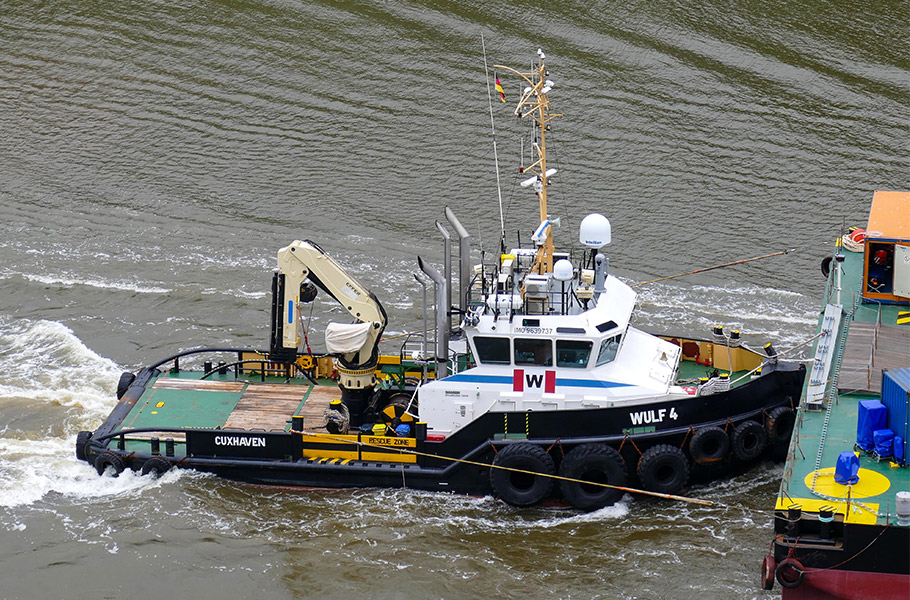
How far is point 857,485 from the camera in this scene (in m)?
15.4

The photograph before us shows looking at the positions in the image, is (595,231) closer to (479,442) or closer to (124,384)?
(479,442)

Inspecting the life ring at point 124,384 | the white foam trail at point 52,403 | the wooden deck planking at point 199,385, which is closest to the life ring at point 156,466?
the white foam trail at point 52,403

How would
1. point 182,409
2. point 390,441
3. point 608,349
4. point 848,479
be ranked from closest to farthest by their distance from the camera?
point 848,479
point 608,349
point 390,441
point 182,409

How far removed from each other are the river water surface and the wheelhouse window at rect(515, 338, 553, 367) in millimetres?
2140

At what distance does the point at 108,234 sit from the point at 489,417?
47.2 ft

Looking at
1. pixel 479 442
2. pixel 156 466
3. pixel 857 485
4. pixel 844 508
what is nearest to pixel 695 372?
pixel 479 442

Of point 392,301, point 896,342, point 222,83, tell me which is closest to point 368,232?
point 392,301

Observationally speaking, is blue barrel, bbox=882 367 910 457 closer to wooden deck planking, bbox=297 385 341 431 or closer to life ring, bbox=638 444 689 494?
life ring, bbox=638 444 689 494

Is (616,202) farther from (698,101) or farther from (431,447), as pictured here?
(431,447)

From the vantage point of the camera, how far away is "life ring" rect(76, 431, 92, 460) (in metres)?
19.2

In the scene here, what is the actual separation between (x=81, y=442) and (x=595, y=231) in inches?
333

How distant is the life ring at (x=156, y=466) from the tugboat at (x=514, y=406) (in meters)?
0.04

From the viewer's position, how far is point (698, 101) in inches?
1260

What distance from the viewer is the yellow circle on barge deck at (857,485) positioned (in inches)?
600
